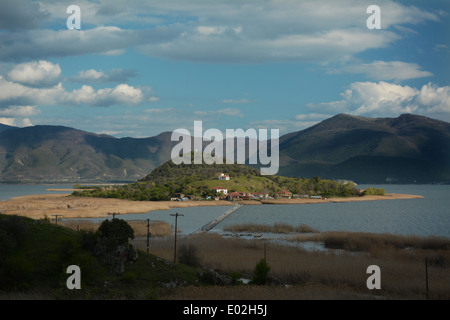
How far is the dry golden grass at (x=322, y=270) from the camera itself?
29.8 m

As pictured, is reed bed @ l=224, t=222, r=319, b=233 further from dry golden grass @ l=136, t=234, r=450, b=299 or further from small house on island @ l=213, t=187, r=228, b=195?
small house on island @ l=213, t=187, r=228, b=195

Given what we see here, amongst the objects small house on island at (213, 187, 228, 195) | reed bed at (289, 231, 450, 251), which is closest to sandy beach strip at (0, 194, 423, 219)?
small house on island at (213, 187, 228, 195)

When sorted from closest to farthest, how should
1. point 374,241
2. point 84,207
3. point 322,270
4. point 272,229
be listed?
point 322,270
point 374,241
point 272,229
point 84,207

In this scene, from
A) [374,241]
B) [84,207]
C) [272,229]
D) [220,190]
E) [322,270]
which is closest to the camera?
[322,270]

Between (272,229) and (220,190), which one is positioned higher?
(220,190)

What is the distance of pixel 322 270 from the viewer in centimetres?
4072

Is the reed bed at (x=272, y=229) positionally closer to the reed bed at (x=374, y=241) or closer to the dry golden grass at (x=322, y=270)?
the reed bed at (x=374, y=241)

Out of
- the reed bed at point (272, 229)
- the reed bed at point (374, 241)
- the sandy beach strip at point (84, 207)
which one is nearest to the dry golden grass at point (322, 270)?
the reed bed at point (374, 241)

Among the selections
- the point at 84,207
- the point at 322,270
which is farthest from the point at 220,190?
the point at 322,270

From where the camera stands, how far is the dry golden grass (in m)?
29.8

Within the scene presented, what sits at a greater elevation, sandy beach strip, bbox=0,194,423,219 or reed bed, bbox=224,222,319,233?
sandy beach strip, bbox=0,194,423,219

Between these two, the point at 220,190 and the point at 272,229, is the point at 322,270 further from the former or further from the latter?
the point at 220,190

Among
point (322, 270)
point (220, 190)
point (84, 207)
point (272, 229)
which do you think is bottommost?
point (272, 229)
